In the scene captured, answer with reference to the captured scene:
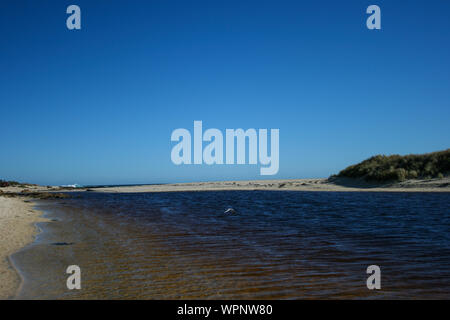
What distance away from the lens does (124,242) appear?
960cm

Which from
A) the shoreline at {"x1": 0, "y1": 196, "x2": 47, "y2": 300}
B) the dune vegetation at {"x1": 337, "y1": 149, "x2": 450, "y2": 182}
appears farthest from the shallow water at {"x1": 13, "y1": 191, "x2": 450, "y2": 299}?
the dune vegetation at {"x1": 337, "y1": 149, "x2": 450, "y2": 182}

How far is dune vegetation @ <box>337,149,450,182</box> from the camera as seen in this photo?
32.8 meters

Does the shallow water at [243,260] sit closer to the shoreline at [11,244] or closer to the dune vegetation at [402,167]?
the shoreline at [11,244]

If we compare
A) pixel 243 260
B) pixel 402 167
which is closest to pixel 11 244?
pixel 243 260

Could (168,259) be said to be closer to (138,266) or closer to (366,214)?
(138,266)

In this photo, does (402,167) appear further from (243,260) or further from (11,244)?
(11,244)

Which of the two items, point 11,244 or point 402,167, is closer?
point 11,244

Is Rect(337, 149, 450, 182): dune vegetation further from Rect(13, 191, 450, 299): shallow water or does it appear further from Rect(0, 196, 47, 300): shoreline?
Rect(0, 196, 47, 300): shoreline

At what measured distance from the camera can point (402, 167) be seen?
120 feet


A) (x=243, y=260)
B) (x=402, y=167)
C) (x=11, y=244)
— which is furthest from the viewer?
(x=402, y=167)

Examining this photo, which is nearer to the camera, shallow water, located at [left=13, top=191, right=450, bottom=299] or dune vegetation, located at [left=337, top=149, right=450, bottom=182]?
shallow water, located at [left=13, top=191, right=450, bottom=299]

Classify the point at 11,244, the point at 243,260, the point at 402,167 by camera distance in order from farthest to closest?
the point at 402,167, the point at 11,244, the point at 243,260

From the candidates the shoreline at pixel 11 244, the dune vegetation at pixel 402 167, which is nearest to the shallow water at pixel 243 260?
the shoreline at pixel 11 244
